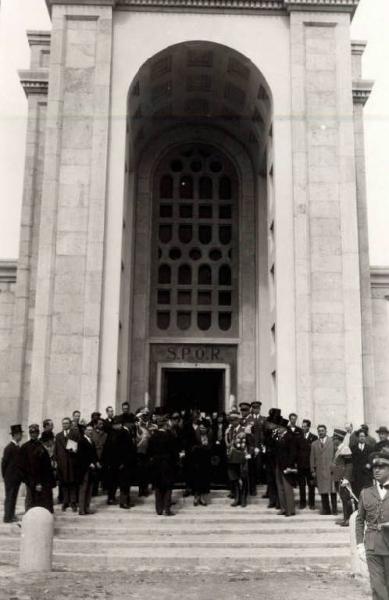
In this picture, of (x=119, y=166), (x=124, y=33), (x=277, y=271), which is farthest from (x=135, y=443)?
(x=124, y=33)

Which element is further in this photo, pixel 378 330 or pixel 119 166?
pixel 378 330

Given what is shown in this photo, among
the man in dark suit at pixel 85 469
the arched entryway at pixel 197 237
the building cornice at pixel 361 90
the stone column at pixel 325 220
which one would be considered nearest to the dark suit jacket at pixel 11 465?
the man in dark suit at pixel 85 469

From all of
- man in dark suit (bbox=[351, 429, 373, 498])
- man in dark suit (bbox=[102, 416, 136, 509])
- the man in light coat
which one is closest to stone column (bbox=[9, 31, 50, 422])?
man in dark suit (bbox=[102, 416, 136, 509])

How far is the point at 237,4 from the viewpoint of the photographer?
827 inches

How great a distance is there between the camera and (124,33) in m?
20.9

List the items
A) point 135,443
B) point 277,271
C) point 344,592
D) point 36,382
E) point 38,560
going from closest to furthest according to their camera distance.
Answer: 1. point 344,592
2. point 38,560
3. point 135,443
4. point 36,382
5. point 277,271

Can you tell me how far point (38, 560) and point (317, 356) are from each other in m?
10.3

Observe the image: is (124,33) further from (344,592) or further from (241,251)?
(344,592)

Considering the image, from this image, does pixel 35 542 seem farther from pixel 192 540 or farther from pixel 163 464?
pixel 163 464

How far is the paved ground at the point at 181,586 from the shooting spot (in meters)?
9.50

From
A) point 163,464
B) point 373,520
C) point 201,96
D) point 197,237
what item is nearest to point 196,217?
point 197,237

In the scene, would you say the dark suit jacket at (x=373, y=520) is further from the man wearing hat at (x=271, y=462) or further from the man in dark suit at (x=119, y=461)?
the man in dark suit at (x=119, y=461)

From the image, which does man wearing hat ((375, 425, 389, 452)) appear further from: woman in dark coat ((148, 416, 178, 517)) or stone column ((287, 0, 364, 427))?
woman in dark coat ((148, 416, 178, 517))

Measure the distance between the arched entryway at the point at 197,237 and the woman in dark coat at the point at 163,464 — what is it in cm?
760
